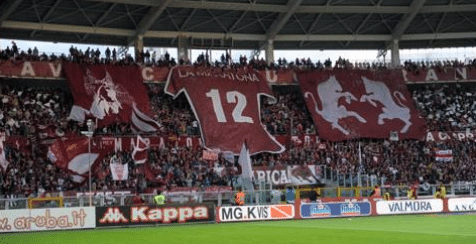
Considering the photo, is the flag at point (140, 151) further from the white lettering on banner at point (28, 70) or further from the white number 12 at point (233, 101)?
the white lettering on banner at point (28, 70)

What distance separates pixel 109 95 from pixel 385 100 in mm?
21150

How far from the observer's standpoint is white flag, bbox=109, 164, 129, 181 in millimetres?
40875

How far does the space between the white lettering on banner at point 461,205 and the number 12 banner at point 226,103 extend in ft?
49.0

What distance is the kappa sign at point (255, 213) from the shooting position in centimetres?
3366

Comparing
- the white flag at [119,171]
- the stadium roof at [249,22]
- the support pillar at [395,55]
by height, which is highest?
the stadium roof at [249,22]

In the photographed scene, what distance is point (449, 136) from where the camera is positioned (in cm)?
5328

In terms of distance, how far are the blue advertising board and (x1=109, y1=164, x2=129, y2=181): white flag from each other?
11.5m

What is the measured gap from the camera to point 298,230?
85.9ft

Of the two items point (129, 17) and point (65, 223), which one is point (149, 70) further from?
point (65, 223)

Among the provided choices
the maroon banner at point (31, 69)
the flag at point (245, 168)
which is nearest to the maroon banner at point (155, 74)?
the maroon banner at point (31, 69)

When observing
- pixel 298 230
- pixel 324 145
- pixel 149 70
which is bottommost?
pixel 298 230

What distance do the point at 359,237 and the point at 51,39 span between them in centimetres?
3777

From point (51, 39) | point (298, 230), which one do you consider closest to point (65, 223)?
point (298, 230)

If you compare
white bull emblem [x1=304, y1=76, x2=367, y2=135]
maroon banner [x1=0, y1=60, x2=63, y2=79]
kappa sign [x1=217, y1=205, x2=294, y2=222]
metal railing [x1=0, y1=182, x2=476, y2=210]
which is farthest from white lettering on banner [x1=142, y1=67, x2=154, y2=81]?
kappa sign [x1=217, y1=205, x2=294, y2=222]
